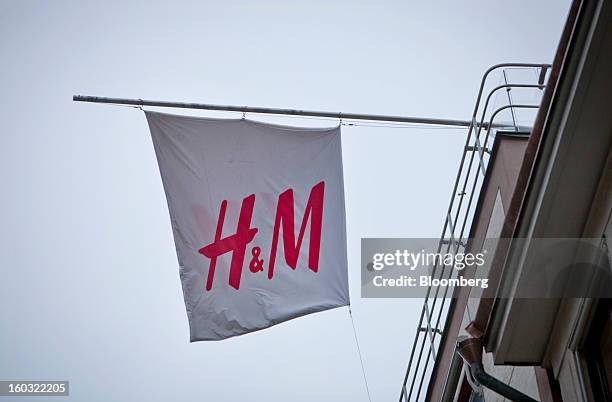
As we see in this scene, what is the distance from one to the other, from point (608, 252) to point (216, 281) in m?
4.30

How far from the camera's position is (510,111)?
6562mm

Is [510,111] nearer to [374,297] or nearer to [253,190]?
[374,297]

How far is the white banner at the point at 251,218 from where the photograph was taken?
6.43 m
